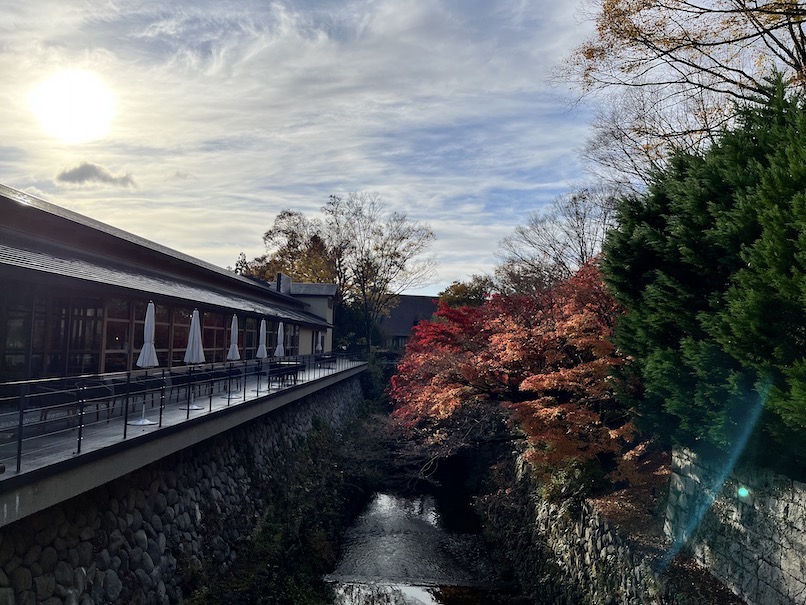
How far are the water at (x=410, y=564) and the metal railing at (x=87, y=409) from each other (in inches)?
205

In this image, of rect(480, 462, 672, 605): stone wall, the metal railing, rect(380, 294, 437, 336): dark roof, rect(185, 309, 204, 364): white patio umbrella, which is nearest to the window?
the metal railing

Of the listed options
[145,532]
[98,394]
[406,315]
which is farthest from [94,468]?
[406,315]

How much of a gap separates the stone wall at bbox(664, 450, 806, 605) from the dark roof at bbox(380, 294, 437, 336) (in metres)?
50.6

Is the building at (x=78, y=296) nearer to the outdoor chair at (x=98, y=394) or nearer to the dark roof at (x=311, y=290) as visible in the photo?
the outdoor chair at (x=98, y=394)

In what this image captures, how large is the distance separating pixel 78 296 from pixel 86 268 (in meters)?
1.11

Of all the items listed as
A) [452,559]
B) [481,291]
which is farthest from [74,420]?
[481,291]

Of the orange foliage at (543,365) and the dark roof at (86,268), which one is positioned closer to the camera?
the dark roof at (86,268)

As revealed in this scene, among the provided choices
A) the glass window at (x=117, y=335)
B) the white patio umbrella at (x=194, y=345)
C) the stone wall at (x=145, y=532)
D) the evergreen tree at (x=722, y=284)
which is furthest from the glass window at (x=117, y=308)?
the evergreen tree at (x=722, y=284)

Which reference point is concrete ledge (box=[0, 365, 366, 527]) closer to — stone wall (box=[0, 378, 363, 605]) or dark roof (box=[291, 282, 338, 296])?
stone wall (box=[0, 378, 363, 605])

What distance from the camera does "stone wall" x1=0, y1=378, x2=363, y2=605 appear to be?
23.6ft

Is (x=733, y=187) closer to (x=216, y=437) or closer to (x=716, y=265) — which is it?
(x=716, y=265)

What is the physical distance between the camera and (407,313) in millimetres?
62750

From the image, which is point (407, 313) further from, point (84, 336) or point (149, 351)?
point (149, 351)

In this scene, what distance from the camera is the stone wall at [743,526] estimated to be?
8.00 metres
